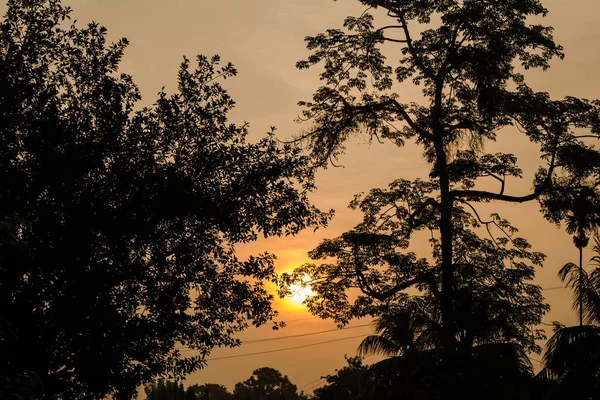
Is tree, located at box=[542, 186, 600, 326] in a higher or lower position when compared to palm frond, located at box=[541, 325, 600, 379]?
higher

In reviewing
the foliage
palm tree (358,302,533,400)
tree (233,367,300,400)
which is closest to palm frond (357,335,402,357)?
palm tree (358,302,533,400)

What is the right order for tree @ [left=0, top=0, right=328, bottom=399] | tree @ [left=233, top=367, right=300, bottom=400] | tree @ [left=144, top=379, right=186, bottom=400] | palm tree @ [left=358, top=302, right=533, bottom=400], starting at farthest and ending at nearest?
1. tree @ [left=233, top=367, right=300, bottom=400]
2. tree @ [left=144, top=379, right=186, bottom=400]
3. palm tree @ [left=358, top=302, right=533, bottom=400]
4. tree @ [left=0, top=0, right=328, bottom=399]

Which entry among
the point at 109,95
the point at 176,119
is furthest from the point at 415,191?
the point at 109,95

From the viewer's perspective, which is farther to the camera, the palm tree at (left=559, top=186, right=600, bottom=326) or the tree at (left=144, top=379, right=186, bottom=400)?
the tree at (left=144, top=379, right=186, bottom=400)

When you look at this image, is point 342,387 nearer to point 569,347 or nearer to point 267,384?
point 569,347

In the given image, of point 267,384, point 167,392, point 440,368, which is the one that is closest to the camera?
point 440,368

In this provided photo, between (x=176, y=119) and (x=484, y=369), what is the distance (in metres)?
14.4

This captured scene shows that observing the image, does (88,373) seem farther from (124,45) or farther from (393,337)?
(393,337)

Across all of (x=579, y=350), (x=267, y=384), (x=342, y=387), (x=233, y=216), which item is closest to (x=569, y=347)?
(x=579, y=350)

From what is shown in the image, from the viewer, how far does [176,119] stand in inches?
670

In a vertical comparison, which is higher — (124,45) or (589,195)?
(124,45)

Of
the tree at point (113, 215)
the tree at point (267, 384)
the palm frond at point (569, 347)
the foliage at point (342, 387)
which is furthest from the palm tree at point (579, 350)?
the tree at point (267, 384)

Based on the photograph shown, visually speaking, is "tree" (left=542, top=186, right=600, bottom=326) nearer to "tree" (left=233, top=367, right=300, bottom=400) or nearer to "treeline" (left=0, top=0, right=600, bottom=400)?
"treeline" (left=0, top=0, right=600, bottom=400)

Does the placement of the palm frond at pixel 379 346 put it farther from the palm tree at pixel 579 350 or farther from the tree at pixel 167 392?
the tree at pixel 167 392
